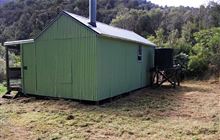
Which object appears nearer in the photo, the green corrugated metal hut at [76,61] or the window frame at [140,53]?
the green corrugated metal hut at [76,61]

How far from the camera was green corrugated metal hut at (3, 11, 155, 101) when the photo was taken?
8789mm

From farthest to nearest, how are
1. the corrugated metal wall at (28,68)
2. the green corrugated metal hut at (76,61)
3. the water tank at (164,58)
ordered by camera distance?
the water tank at (164,58) < the corrugated metal wall at (28,68) < the green corrugated metal hut at (76,61)

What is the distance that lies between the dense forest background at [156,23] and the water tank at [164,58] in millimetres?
4098

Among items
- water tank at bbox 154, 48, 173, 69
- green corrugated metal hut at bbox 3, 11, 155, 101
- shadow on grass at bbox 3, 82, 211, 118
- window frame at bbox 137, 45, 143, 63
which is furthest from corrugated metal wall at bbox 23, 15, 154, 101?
water tank at bbox 154, 48, 173, 69

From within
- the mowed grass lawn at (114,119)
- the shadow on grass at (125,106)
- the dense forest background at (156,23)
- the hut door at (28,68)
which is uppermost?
the dense forest background at (156,23)

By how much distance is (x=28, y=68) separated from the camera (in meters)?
10.6

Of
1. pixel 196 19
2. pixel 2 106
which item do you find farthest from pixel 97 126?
pixel 196 19

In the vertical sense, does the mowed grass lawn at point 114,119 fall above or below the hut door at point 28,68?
below

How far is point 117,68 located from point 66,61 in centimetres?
192

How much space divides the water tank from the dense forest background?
4.10 m

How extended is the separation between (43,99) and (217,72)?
1185cm

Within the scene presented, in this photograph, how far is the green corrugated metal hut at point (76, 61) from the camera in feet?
28.8

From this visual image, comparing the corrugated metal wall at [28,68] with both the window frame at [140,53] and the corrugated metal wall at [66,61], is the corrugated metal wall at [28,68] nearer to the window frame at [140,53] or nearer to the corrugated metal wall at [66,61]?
the corrugated metal wall at [66,61]

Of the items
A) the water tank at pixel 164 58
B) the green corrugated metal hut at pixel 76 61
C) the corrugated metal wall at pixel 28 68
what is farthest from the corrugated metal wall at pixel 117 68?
the corrugated metal wall at pixel 28 68
